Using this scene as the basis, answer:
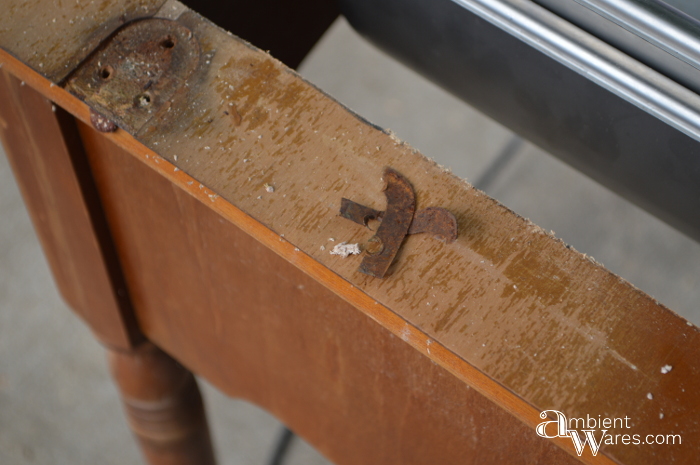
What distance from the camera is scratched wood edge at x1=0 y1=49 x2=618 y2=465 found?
369mm

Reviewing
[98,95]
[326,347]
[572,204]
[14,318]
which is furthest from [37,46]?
[572,204]

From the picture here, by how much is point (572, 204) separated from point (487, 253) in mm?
1277

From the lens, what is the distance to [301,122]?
0.43 meters

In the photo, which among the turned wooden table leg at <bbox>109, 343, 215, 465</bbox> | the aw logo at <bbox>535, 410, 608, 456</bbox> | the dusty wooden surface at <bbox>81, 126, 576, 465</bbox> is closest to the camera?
the aw logo at <bbox>535, 410, 608, 456</bbox>

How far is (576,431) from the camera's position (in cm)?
36

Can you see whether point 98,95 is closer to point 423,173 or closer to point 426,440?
point 423,173

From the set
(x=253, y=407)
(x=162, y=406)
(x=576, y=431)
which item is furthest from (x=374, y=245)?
(x=253, y=407)

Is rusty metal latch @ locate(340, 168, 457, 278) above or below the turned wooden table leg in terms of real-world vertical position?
above

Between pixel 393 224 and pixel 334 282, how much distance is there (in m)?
0.05

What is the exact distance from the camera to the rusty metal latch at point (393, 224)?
39 cm

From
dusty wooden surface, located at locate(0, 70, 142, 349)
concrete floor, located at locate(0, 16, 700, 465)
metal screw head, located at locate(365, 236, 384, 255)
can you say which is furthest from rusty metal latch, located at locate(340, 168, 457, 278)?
concrete floor, located at locate(0, 16, 700, 465)

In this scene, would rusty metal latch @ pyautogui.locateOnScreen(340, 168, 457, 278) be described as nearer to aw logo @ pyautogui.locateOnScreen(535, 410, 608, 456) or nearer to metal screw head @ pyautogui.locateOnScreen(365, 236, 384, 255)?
metal screw head @ pyautogui.locateOnScreen(365, 236, 384, 255)

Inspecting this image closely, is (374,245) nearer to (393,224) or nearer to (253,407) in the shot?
(393,224)

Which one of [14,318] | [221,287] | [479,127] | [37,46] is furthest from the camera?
[479,127]
